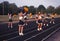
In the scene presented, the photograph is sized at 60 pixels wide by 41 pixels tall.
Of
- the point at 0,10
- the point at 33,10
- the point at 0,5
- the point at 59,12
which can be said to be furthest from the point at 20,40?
the point at 59,12

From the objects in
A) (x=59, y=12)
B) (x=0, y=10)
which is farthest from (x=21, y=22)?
(x=59, y=12)

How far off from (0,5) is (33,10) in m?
20.7

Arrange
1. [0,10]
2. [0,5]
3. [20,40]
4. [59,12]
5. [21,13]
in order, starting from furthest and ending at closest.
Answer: [59,12] → [0,5] → [0,10] → [21,13] → [20,40]

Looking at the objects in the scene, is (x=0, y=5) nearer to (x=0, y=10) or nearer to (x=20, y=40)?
(x=0, y=10)

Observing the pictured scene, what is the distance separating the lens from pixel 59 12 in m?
127

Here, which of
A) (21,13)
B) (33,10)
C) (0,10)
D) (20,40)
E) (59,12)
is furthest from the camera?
(59,12)

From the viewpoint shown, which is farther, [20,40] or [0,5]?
[0,5]

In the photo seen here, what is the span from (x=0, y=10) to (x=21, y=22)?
171 feet

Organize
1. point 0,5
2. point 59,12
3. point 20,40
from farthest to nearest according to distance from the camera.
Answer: point 59,12 < point 0,5 < point 20,40

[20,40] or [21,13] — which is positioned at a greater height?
[21,13]

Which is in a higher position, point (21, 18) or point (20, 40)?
point (21, 18)

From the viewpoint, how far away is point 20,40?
14.8 meters

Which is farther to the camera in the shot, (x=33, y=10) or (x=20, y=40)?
(x=33, y=10)

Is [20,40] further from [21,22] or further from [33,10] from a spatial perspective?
[33,10]
